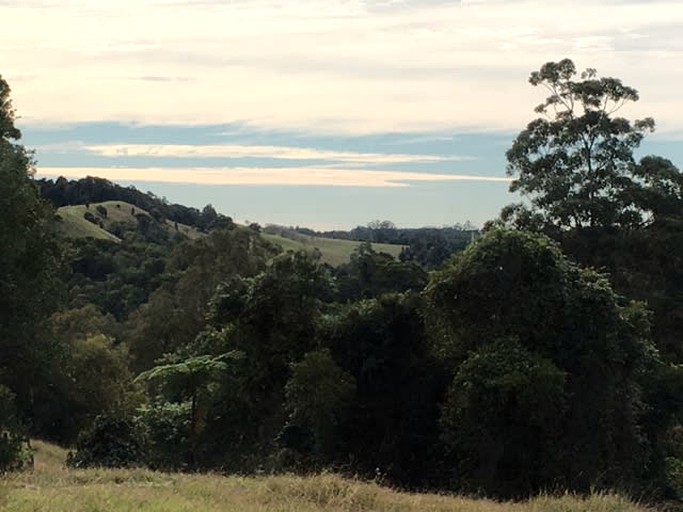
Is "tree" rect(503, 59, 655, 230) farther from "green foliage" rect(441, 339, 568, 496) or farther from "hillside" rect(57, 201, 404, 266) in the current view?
"hillside" rect(57, 201, 404, 266)

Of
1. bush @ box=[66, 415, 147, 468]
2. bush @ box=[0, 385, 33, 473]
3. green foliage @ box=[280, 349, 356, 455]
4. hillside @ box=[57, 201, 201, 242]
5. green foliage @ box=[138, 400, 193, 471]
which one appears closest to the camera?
bush @ box=[0, 385, 33, 473]

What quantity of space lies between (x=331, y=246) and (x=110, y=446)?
405 ft

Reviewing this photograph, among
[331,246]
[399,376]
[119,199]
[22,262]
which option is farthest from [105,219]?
[399,376]

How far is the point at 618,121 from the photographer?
93.0ft

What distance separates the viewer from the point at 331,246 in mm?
140625

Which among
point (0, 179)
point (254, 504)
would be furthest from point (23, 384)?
point (254, 504)

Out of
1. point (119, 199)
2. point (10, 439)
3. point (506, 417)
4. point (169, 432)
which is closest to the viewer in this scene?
point (506, 417)

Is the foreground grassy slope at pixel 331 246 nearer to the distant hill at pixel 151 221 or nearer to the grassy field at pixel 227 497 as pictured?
the distant hill at pixel 151 221

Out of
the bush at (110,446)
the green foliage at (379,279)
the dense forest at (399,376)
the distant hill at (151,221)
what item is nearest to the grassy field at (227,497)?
the dense forest at (399,376)

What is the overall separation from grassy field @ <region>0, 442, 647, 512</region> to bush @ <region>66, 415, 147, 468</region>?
566cm

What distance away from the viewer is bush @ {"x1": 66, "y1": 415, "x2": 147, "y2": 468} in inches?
662

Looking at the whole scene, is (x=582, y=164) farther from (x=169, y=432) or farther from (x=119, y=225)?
(x=119, y=225)

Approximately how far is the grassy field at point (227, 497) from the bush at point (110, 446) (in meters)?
5.66

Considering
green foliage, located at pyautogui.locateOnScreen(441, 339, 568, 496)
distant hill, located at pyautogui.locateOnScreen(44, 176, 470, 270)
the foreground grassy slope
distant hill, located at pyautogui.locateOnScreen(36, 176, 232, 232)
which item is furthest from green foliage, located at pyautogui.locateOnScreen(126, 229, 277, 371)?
distant hill, located at pyautogui.locateOnScreen(36, 176, 232, 232)
